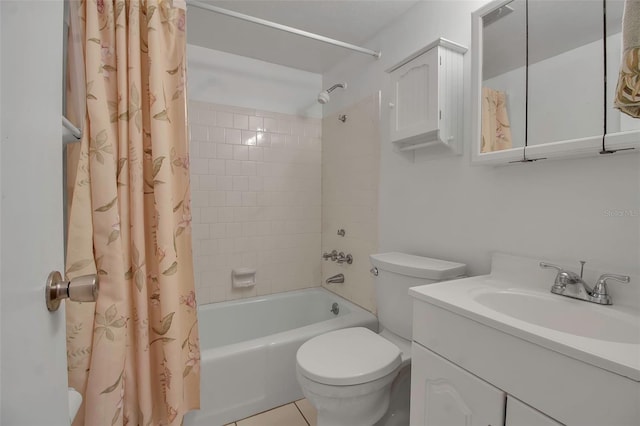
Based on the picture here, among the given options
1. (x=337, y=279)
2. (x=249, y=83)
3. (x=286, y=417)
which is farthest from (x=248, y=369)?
(x=249, y=83)

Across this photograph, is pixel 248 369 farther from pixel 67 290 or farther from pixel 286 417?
pixel 67 290

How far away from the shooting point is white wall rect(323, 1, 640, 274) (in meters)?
0.91

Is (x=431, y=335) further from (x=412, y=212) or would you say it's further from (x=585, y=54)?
(x=585, y=54)

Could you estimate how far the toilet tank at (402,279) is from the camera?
128cm

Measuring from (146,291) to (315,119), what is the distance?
6.03 ft

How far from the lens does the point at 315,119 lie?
2477 millimetres

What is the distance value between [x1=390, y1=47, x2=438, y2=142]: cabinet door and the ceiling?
1.51 feet

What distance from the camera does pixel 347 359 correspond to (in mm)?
1190

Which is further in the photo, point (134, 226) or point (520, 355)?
point (134, 226)

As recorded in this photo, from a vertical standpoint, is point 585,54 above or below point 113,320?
above

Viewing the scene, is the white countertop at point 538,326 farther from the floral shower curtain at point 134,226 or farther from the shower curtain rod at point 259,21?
the shower curtain rod at point 259,21

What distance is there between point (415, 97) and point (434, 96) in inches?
4.7

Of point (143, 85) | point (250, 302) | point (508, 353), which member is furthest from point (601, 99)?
point (250, 302)

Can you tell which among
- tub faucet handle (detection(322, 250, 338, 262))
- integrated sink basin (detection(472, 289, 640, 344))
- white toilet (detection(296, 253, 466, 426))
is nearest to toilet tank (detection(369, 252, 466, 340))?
white toilet (detection(296, 253, 466, 426))
